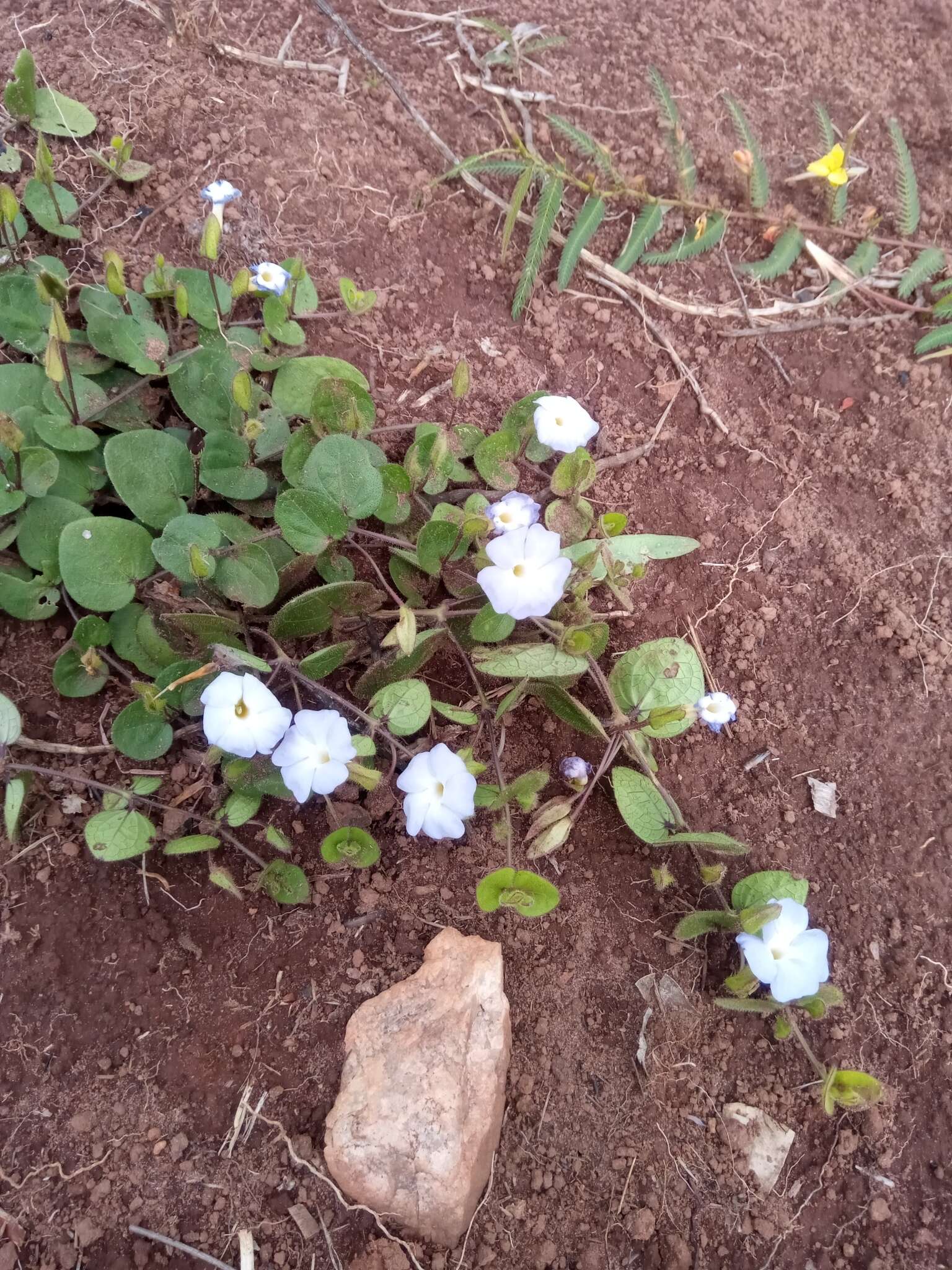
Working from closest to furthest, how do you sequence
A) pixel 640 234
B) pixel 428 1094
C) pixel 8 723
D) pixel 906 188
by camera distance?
pixel 428 1094
pixel 8 723
pixel 640 234
pixel 906 188

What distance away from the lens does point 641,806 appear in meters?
1.72

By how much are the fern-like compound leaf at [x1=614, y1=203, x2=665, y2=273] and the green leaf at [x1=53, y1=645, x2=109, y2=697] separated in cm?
160

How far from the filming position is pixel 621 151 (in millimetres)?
2385

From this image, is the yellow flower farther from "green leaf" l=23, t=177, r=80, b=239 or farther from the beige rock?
the beige rock

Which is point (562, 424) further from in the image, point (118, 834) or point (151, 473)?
point (118, 834)

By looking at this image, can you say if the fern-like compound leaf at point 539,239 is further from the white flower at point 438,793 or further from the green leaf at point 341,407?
the white flower at point 438,793

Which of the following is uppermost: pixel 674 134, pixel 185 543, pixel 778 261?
pixel 674 134

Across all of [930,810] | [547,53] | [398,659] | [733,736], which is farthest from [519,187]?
[930,810]

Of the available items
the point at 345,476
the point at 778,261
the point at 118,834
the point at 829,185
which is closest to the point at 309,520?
the point at 345,476

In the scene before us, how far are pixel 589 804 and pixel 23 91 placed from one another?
1.97m

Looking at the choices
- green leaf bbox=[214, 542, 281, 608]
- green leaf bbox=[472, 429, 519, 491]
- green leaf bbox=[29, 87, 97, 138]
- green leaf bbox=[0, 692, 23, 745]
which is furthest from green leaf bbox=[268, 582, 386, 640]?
green leaf bbox=[29, 87, 97, 138]

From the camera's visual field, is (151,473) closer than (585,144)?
Yes

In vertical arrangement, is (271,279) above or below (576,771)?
above

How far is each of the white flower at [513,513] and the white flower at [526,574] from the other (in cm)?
16
